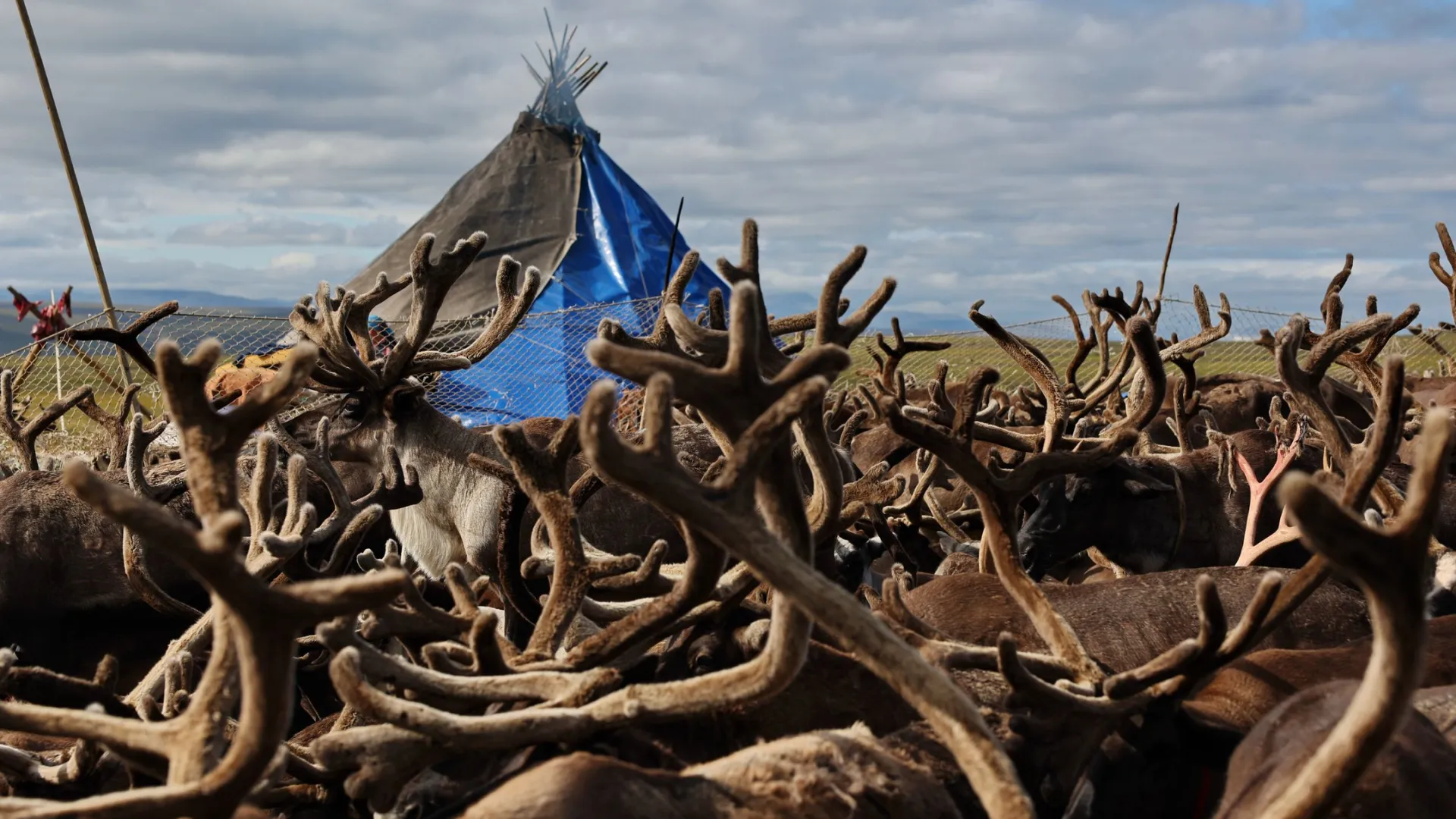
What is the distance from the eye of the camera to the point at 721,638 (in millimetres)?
3225

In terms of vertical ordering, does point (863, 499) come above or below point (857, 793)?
above

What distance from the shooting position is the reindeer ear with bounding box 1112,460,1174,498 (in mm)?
5922

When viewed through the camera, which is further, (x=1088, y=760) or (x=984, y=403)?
(x=984, y=403)

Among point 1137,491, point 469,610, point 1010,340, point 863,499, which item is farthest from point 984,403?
point 469,610

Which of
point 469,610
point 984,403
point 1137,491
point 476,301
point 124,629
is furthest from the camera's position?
point 476,301

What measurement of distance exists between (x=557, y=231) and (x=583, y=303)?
4.93 feet

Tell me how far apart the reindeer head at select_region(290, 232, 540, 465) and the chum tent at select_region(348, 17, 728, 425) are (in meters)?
6.10

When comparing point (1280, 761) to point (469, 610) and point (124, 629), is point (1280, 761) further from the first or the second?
point (124, 629)

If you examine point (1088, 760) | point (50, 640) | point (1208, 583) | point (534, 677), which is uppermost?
point (1208, 583)

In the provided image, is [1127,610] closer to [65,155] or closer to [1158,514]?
[1158,514]

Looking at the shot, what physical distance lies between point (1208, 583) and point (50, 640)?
458cm

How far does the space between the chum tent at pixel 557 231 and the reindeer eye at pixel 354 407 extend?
6231 mm

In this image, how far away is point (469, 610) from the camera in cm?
324

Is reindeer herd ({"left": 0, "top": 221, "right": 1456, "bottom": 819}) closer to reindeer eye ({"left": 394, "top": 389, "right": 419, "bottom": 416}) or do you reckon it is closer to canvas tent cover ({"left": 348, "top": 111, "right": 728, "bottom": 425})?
reindeer eye ({"left": 394, "top": 389, "right": 419, "bottom": 416})
